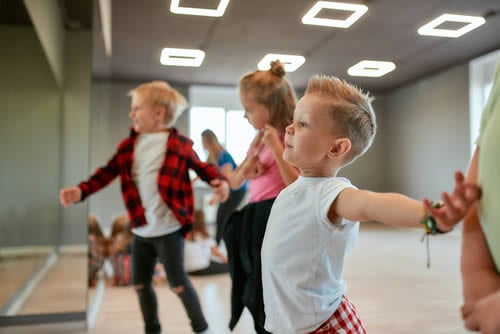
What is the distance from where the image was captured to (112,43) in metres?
0.82

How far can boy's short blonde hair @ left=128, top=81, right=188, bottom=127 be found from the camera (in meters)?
0.78

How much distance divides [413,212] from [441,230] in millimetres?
36

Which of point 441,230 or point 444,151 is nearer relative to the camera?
point 441,230

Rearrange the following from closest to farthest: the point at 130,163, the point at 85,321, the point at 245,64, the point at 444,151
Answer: the point at 444,151
the point at 245,64
the point at 130,163
the point at 85,321

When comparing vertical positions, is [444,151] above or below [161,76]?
below

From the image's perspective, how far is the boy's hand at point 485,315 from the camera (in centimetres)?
31

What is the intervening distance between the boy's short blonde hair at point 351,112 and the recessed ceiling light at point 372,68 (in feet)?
0.06

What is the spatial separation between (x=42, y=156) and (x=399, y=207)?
2.33 meters

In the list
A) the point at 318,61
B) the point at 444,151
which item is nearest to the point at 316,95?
the point at 318,61

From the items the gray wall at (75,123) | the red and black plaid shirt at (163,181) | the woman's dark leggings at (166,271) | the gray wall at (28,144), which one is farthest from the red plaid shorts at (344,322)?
the gray wall at (28,144)

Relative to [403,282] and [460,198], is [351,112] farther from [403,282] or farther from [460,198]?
[403,282]

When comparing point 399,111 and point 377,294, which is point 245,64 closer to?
point 399,111

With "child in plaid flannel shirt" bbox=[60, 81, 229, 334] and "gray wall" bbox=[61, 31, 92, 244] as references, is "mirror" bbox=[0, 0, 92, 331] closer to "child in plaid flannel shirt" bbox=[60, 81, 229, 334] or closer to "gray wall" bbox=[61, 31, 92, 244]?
"gray wall" bbox=[61, 31, 92, 244]

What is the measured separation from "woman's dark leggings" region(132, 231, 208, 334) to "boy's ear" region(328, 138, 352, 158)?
2.91 feet
